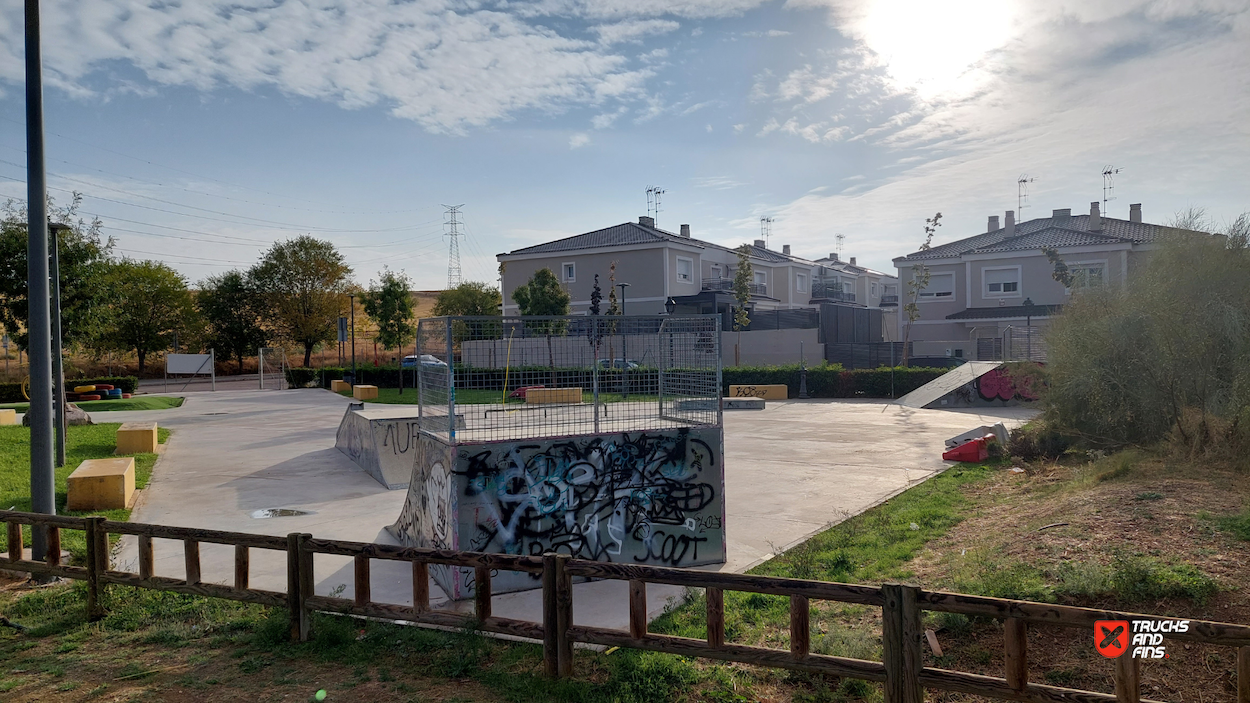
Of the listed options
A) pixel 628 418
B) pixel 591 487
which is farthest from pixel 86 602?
pixel 628 418

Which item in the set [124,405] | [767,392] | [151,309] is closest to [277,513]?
[124,405]

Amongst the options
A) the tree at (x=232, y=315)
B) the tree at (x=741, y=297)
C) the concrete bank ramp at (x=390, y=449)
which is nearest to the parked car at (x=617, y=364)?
the concrete bank ramp at (x=390, y=449)

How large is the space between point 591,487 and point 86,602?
4365 millimetres

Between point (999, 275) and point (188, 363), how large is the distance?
42.6 m

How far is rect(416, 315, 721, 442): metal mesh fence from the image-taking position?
677cm

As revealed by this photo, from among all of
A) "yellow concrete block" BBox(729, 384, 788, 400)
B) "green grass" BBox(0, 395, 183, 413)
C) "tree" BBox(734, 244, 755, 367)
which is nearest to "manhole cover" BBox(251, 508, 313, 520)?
"green grass" BBox(0, 395, 183, 413)

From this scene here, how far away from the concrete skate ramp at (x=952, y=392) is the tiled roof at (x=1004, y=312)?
12.9m

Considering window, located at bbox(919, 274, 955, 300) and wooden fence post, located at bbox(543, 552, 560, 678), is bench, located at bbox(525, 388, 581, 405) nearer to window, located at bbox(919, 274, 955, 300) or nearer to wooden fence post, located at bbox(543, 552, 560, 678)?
wooden fence post, located at bbox(543, 552, 560, 678)

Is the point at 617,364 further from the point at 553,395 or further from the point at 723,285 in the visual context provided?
the point at 723,285

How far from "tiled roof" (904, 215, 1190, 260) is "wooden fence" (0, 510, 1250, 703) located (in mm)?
38211

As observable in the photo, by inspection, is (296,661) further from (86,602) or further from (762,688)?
(762,688)

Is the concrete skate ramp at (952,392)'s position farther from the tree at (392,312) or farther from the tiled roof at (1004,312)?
the tree at (392,312)

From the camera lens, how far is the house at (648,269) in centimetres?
4572

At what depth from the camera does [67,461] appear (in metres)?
A: 13.8
